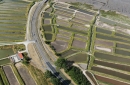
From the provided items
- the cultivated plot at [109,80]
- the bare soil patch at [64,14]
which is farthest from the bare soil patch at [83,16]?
the cultivated plot at [109,80]

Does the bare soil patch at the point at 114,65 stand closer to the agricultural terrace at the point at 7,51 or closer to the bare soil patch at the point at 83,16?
the agricultural terrace at the point at 7,51

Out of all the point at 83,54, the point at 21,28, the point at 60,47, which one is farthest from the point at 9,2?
the point at 83,54

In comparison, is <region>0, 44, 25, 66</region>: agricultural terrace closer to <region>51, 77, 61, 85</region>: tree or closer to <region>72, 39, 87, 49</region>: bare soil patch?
<region>51, 77, 61, 85</region>: tree

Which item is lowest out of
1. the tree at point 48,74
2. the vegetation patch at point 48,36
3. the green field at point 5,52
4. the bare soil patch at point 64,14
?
the tree at point 48,74

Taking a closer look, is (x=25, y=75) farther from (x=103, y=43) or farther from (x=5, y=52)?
(x=103, y=43)

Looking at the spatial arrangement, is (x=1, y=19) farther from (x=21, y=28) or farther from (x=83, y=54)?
(x=83, y=54)

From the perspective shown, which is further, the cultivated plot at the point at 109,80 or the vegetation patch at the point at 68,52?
the vegetation patch at the point at 68,52

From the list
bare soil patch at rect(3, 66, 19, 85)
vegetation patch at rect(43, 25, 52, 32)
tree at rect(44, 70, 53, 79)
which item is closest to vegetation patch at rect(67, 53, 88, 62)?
tree at rect(44, 70, 53, 79)
